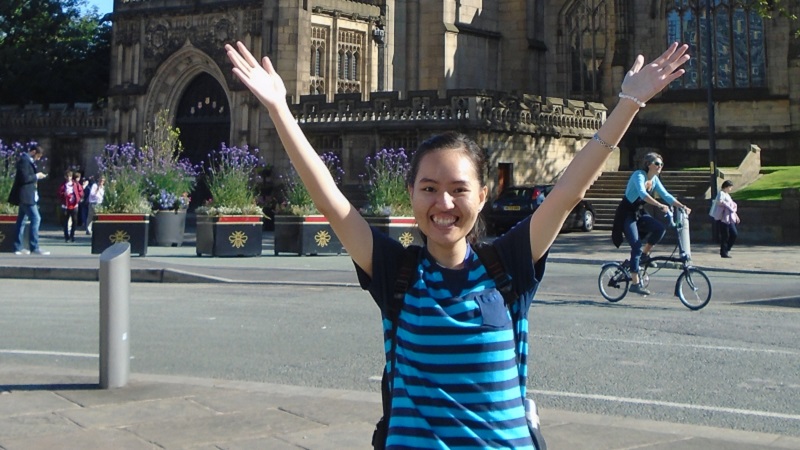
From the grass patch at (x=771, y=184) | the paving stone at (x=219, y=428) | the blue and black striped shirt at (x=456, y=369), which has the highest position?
the grass patch at (x=771, y=184)

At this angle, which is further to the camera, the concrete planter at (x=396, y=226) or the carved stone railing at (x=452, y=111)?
the carved stone railing at (x=452, y=111)

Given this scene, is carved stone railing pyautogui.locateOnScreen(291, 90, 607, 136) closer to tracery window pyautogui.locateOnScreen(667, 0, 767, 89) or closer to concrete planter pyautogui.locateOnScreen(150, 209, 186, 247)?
tracery window pyautogui.locateOnScreen(667, 0, 767, 89)

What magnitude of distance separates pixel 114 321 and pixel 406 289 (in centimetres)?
495

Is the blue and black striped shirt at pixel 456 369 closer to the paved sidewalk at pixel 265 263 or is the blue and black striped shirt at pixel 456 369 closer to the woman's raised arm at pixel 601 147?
the woman's raised arm at pixel 601 147

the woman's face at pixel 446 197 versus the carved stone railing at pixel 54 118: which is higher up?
the carved stone railing at pixel 54 118

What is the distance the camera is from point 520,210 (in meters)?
29.1

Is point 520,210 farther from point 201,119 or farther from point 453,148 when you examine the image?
point 453,148

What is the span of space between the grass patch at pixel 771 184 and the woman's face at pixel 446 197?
27154 mm

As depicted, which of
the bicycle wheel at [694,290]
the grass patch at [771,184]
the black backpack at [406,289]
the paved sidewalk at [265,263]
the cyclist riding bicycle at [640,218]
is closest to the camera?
the black backpack at [406,289]

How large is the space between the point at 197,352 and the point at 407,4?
1171 inches

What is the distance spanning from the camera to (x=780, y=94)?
3947cm

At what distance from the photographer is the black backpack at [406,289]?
3.06 m

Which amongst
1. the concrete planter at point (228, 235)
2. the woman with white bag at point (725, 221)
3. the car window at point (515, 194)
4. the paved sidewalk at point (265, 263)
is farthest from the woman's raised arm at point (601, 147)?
the car window at point (515, 194)

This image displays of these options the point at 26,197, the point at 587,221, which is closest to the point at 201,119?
the point at 587,221
